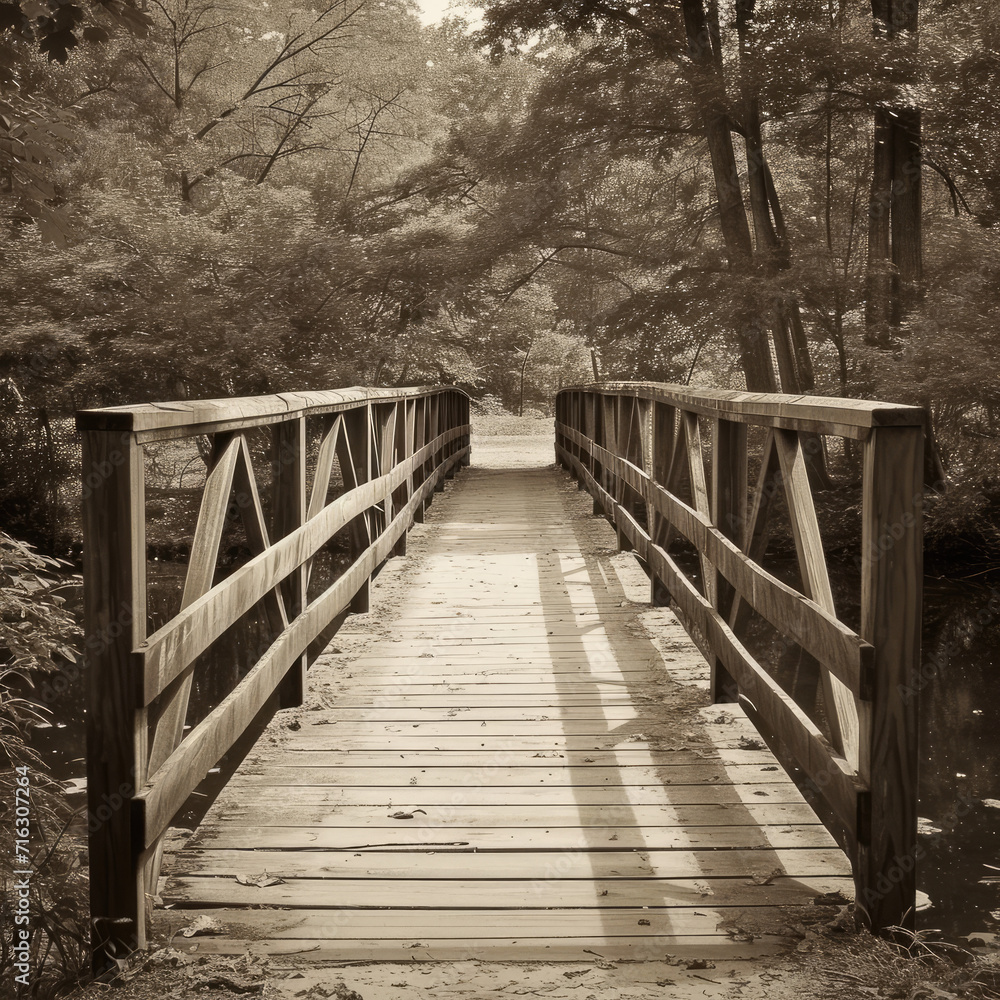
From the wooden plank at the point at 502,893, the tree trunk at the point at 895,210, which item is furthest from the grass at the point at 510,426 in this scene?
the wooden plank at the point at 502,893

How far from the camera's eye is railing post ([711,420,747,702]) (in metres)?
4.06

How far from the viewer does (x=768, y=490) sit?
3.41m

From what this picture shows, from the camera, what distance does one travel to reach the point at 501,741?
397 centimetres

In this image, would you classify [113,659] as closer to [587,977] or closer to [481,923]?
[481,923]

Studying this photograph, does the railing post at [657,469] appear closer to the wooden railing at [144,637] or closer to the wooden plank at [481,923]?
the wooden railing at [144,637]

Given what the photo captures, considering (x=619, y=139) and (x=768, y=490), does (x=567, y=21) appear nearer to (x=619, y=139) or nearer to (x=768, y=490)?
(x=619, y=139)

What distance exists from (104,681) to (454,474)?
14278 millimetres

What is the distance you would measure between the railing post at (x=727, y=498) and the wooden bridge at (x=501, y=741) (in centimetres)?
1

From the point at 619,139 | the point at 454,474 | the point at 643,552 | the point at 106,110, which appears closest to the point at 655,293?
the point at 619,139

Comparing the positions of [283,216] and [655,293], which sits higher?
[283,216]

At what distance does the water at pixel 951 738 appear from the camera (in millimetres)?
4613

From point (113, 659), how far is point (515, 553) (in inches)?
242

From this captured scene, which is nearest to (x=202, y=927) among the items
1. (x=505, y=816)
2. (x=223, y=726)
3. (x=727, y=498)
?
(x=223, y=726)

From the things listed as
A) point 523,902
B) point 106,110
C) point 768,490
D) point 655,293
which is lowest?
point 523,902
